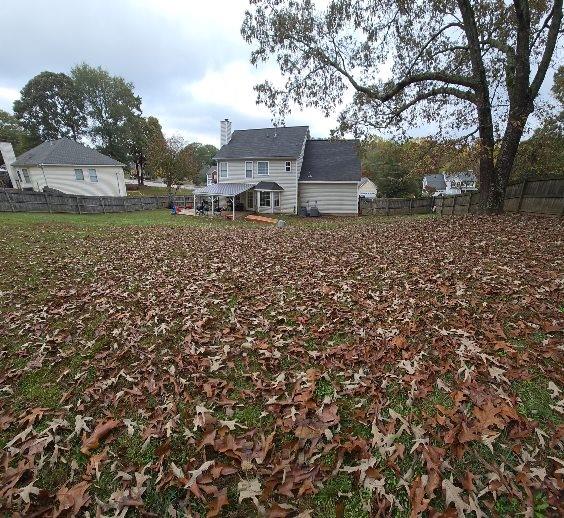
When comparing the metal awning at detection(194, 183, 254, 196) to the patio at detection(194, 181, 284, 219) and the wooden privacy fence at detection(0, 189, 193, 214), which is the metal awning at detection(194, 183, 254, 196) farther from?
the wooden privacy fence at detection(0, 189, 193, 214)

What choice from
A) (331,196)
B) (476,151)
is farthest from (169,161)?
(476,151)

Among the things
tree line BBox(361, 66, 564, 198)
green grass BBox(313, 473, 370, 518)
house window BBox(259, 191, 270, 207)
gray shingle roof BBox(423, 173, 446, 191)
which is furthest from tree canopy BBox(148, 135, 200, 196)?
gray shingle roof BBox(423, 173, 446, 191)

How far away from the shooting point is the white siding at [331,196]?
2616cm

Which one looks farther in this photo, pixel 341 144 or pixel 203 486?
pixel 341 144

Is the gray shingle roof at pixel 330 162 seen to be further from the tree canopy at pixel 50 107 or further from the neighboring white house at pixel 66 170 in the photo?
the tree canopy at pixel 50 107

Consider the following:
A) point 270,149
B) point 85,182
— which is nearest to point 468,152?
point 270,149

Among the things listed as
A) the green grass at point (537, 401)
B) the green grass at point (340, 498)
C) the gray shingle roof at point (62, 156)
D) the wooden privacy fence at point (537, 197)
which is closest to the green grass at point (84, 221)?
the gray shingle roof at point (62, 156)

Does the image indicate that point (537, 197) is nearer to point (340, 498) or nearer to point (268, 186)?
point (340, 498)

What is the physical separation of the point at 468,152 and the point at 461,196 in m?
9.57

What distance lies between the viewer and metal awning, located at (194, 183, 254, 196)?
81.8 feet

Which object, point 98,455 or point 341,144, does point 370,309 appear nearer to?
point 98,455

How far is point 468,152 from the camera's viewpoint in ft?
40.6

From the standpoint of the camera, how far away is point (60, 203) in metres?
21.4

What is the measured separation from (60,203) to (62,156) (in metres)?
14.4
